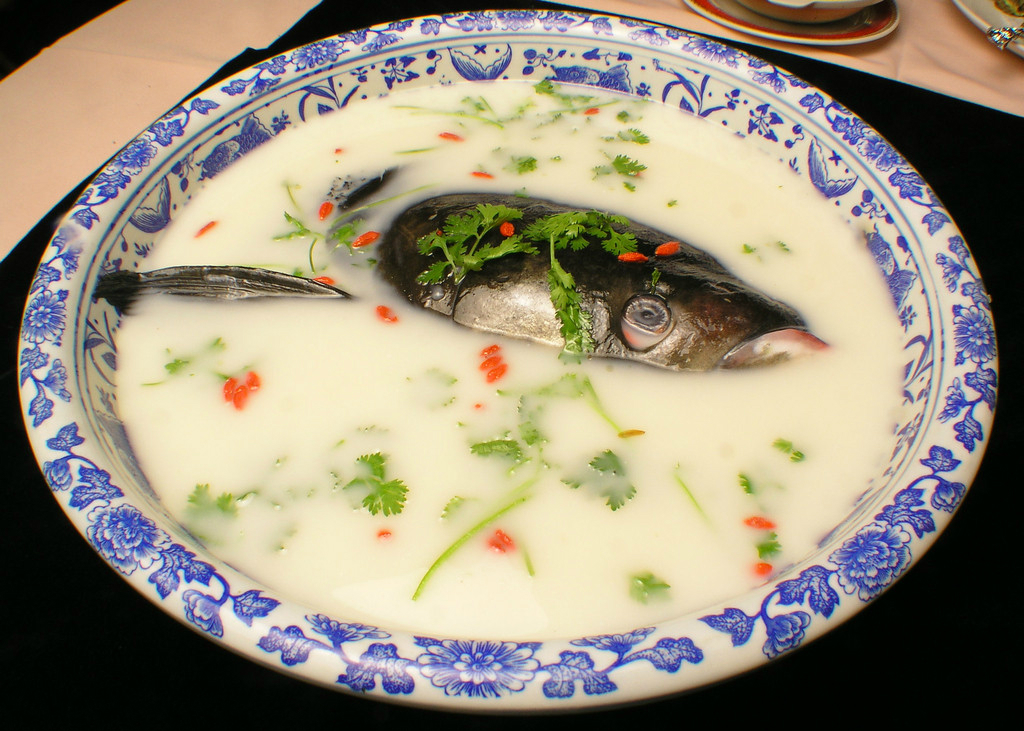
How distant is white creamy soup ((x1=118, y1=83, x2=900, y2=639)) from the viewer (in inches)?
44.1

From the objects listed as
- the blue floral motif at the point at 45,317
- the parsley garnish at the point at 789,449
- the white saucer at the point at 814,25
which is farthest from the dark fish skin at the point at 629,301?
the white saucer at the point at 814,25

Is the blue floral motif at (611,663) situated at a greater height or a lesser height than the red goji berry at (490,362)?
lesser

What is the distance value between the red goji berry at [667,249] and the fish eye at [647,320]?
17 centimetres

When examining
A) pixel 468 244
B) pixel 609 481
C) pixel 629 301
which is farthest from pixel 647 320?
pixel 468 244

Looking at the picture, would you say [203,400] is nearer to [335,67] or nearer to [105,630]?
[105,630]

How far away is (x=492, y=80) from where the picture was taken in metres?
2.16

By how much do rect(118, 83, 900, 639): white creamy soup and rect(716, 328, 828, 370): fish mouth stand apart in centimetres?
3

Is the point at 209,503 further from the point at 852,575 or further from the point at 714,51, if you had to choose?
the point at 714,51

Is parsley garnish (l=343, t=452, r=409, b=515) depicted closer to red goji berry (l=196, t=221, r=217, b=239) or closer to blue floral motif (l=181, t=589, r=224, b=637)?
blue floral motif (l=181, t=589, r=224, b=637)

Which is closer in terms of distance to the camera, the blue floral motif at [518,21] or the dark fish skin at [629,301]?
the dark fish skin at [629,301]

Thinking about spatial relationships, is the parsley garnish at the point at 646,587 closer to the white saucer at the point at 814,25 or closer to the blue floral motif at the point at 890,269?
the blue floral motif at the point at 890,269

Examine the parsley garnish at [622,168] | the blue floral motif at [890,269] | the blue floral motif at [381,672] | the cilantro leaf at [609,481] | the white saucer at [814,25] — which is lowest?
the blue floral motif at [381,672]

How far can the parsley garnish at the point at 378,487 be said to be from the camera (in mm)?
1193

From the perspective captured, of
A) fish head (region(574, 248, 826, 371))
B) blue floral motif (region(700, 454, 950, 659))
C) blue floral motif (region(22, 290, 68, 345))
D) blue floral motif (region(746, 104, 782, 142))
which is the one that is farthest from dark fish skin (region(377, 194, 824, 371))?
blue floral motif (region(22, 290, 68, 345))
